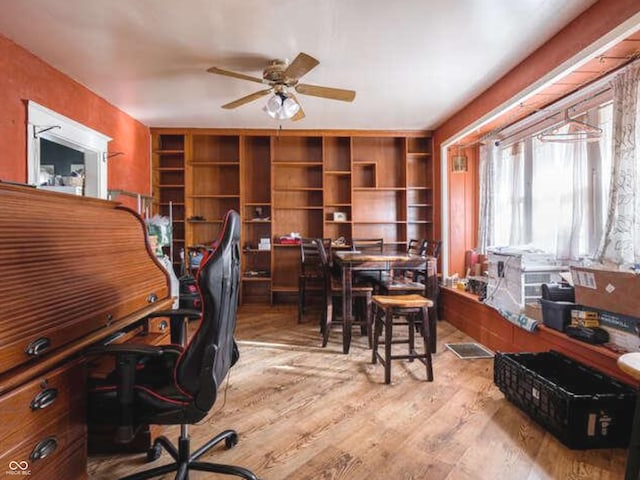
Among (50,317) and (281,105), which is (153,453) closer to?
(50,317)

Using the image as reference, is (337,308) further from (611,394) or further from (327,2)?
(327,2)

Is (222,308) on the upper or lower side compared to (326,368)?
upper

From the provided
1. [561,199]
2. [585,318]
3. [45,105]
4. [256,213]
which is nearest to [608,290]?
[585,318]

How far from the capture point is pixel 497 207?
3.82 meters

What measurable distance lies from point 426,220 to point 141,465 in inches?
170

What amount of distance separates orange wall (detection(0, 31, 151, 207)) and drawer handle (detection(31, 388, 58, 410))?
2111mm

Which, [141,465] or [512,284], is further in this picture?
[512,284]

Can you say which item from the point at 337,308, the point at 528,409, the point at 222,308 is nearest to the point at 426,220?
the point at 337,308

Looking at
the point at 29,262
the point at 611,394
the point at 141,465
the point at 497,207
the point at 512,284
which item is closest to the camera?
the point at 29,262

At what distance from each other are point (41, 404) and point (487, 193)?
13.3 feet

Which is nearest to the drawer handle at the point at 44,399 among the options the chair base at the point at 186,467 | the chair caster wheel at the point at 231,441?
the chair base at the point at 186,467

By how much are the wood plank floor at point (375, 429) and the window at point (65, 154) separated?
7.40 feet

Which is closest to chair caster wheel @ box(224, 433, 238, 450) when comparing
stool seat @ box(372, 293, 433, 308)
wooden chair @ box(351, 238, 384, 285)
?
stool seat @ box(372, 293, 433, 308)

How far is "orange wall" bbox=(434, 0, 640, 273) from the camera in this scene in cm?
192
